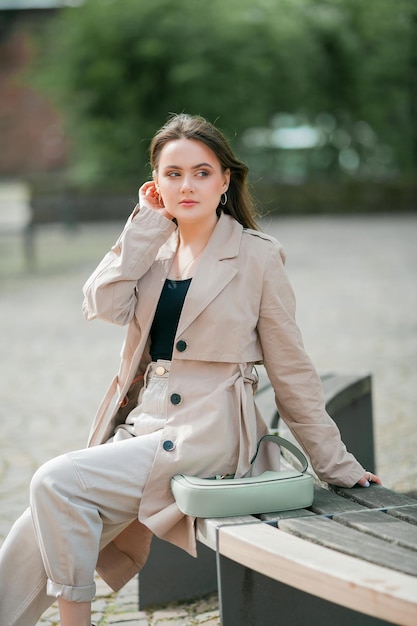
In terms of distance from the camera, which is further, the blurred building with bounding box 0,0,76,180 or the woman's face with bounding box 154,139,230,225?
the blurred building with bounding box 0,0,76,180

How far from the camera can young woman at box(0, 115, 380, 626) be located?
10.2ft

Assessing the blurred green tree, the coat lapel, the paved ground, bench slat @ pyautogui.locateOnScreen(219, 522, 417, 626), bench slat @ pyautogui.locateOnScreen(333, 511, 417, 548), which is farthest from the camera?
the blurred green tree

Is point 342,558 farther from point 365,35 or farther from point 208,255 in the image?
point 365,35

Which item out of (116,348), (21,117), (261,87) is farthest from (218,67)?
(21,117)

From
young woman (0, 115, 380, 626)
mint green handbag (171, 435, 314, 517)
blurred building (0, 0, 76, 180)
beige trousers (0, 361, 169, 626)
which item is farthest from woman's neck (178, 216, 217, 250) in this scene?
blurred building (0, 0, 76, 180)

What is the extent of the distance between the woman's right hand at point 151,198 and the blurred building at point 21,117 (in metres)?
39.4

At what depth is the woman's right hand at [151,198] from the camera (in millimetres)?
3477

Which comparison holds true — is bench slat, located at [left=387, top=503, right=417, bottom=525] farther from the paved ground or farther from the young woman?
the paved ground

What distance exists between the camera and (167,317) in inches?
133

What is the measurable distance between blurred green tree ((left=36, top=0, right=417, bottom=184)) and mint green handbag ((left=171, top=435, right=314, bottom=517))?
830 inches

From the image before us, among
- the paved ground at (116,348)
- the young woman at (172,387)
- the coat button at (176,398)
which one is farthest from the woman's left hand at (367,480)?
the paved ground at (116,348)

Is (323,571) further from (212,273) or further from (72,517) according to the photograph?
(212,273)

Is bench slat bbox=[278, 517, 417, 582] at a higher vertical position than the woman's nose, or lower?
lower

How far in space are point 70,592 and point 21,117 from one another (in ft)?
138
